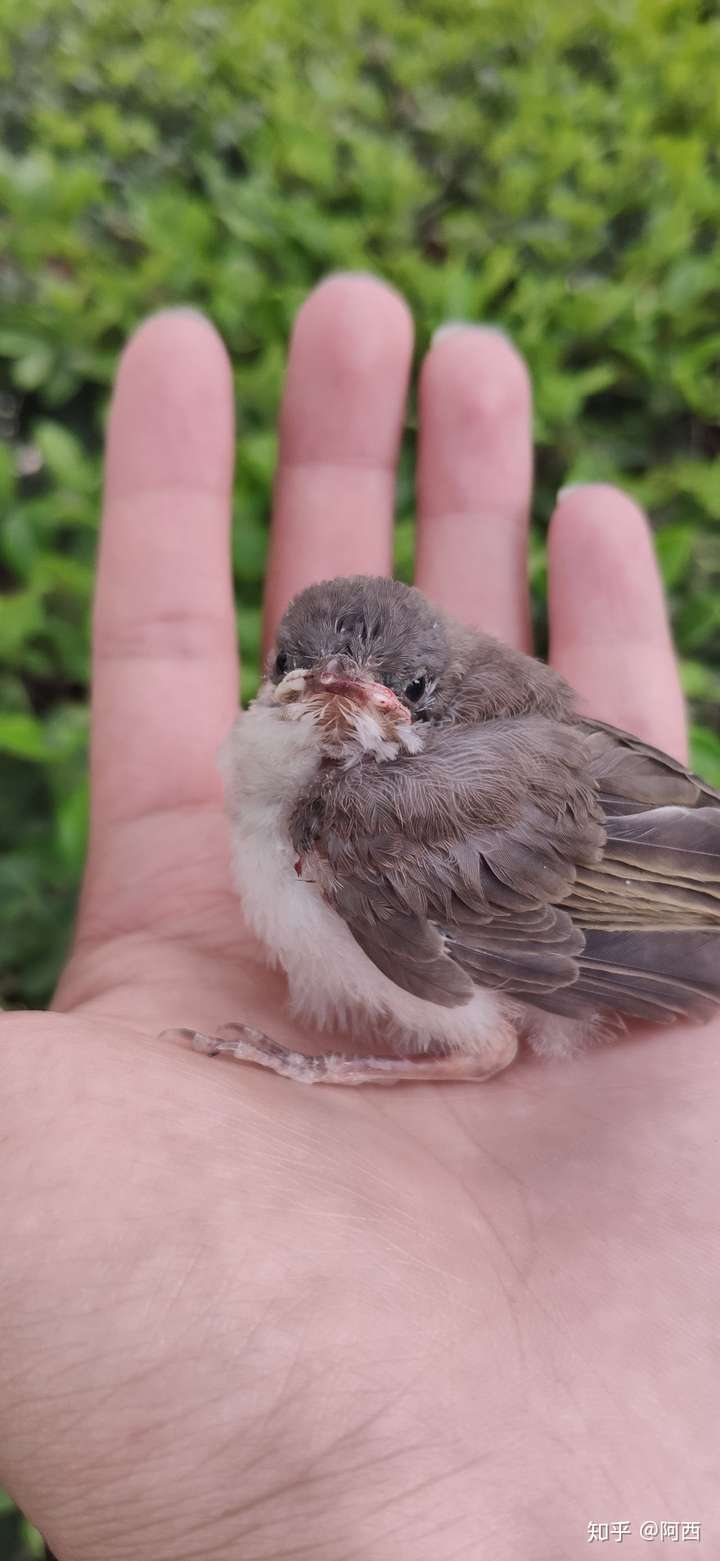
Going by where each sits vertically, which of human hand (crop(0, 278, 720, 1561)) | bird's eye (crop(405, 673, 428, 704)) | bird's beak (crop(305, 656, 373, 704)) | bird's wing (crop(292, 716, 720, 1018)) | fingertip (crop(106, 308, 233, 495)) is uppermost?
fingertip (crop(106, 308, 233, 495))

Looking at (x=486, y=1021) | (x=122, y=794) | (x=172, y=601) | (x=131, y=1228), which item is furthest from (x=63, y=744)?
(x=131, y=1228)

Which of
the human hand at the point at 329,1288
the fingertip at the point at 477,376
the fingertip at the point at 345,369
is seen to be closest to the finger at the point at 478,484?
the fingertip at the point at 477,376

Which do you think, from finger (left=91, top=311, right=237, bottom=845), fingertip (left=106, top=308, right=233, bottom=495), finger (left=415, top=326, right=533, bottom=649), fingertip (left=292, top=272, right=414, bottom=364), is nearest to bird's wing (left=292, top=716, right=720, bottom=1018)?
finger (left=91, top=311, right=237, bottom=845)

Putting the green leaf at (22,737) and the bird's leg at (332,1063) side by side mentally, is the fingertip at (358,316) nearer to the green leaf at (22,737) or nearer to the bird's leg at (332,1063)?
the green leaf at (22,737)

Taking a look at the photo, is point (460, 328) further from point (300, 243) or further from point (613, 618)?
point (613, 618)

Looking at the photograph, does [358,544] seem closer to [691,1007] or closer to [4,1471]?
[691,1007]

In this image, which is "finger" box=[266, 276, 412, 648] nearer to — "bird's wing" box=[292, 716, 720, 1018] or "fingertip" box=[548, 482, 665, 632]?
"fingertip" box=[548, 482, 665, 632]

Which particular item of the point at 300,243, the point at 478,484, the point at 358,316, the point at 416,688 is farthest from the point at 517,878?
the point at 300,243
